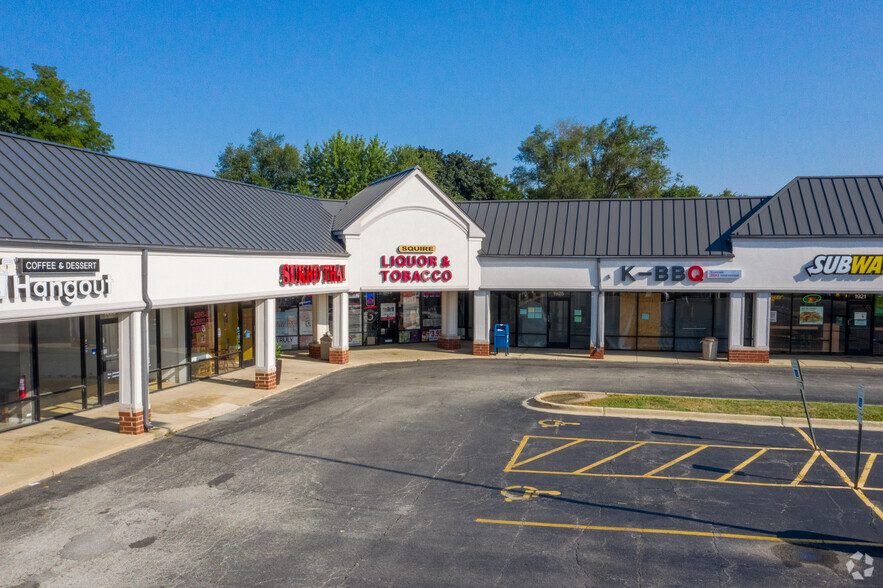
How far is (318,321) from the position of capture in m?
27.7

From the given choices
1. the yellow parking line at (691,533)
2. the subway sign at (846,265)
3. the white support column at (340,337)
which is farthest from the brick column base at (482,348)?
the yellow parking line at (691,533)

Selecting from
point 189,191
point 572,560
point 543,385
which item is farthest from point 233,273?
point 572,560

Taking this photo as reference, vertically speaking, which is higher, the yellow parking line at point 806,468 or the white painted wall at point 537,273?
the white painted wall at point 537,273

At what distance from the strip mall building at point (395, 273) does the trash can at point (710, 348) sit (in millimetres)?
608

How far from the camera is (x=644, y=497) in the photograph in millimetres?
11438

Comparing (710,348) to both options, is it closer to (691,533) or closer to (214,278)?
(691,533)

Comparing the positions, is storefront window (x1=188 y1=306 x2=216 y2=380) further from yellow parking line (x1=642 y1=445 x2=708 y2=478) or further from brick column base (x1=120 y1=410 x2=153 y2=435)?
yellow parking line (x1=642 y1=445 x2=708 y2=478)

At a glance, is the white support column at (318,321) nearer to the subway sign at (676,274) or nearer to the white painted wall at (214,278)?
the white painted wall at (214,278)

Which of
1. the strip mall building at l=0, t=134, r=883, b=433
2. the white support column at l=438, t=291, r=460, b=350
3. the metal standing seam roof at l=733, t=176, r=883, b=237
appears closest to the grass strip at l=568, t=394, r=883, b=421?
the strip mall building at l=0, t=134, r=883, b=433

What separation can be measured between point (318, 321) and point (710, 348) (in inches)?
688

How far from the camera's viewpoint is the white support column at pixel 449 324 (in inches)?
1183

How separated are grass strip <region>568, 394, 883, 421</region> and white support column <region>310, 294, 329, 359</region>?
40.5ft

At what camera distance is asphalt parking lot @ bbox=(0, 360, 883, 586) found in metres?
8.77

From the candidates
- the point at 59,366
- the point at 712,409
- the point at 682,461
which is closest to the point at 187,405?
the point at 59,366
